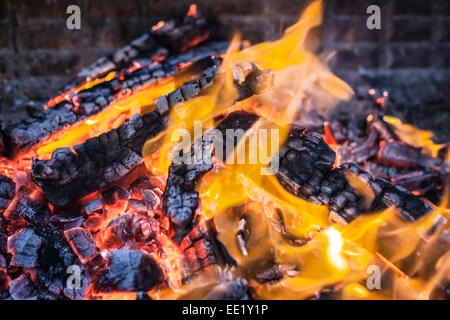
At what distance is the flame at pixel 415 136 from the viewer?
358 cm

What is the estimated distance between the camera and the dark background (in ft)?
12.6

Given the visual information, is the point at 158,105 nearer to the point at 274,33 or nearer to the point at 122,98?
the point at 122,98

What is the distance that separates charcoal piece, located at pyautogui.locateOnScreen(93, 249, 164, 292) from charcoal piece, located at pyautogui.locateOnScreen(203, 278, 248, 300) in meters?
0.38

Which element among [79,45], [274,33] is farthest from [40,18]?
[274,33]

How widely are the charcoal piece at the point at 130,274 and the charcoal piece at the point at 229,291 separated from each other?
379 mm

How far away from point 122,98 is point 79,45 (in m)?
1.32

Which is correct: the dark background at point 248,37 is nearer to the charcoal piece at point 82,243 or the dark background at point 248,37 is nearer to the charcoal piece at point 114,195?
the charcoal piece at point 114,195

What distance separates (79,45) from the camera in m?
3.98

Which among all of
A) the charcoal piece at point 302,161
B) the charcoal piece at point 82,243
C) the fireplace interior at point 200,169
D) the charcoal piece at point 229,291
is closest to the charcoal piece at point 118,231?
the fireplace interior at point 200,169

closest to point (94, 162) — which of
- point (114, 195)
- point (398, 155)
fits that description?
point (114, 195)

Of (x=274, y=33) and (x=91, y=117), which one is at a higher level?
(x=274, y=33)

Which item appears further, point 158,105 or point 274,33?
point 274,33
